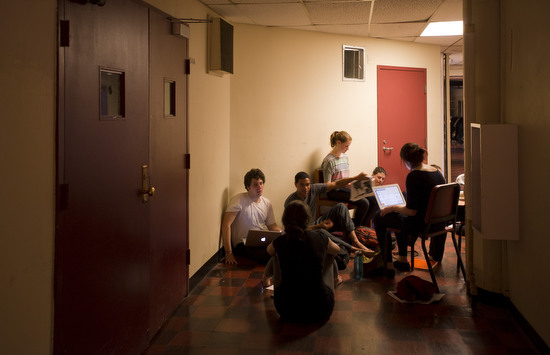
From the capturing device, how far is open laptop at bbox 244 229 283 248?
5.59 m

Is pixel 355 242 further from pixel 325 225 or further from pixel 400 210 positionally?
pixel 400 210

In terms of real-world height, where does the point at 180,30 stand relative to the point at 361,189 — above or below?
above

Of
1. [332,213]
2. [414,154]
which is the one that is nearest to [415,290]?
[414,154]

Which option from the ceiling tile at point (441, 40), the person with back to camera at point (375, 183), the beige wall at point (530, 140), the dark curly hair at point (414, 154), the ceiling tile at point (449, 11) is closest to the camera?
the beige wall at point (530, 140)

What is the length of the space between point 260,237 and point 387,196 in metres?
1.38

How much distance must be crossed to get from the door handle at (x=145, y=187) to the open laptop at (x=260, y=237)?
7.26 feet

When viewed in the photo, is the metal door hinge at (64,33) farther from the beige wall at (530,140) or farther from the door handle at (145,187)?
the beige wall at (530,140)

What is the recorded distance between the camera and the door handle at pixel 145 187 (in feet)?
11.2

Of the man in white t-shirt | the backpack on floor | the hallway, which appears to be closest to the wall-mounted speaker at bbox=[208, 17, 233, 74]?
the man in white t-shirt

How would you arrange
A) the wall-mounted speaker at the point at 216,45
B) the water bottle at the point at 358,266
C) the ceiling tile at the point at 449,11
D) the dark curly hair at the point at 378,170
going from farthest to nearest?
the dark curly hair at the point at 378,170
the ceiling tile at the point at 449,11
the wall-mounted speaker at the point at 216,45
the water bottle at the point at 358,266

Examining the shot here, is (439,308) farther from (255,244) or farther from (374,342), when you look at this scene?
(255,244)

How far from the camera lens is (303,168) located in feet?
23.1

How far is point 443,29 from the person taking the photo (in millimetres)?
6855

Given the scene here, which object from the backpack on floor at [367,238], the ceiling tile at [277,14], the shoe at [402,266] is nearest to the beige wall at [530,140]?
the shoe at [402,266]
